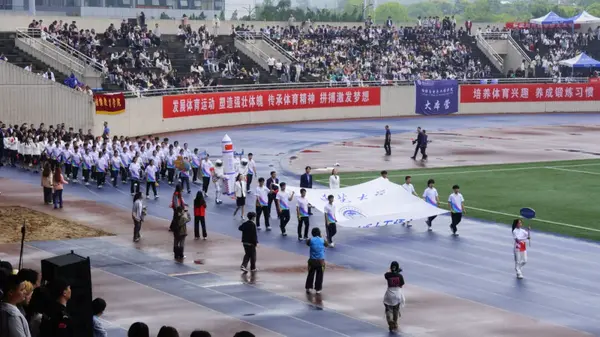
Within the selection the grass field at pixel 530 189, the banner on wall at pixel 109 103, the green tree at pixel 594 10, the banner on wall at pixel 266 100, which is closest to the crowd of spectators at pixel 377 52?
the banner on wall at pixel 266 100

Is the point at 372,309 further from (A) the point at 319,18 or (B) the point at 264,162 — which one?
(A) the point at 319,18

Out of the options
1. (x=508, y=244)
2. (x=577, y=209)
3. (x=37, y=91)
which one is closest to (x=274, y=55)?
(x=37, y=91)

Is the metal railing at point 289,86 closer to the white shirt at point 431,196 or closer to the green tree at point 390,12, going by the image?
the white shirt at point 431,196

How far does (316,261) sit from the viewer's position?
23047mm

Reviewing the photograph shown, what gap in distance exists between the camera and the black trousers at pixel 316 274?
75.8ft

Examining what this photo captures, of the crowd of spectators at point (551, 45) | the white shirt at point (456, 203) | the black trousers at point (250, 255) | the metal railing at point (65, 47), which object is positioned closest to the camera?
the black trousers at point (250, 255)

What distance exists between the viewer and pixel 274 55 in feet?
242

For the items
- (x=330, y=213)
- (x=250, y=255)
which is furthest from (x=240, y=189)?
(x=250, y=255)

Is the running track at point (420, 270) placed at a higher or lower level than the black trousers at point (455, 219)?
lower

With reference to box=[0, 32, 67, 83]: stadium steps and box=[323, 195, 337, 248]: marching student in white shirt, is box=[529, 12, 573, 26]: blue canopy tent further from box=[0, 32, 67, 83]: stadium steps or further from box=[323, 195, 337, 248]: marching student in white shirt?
box=[323, 195, 337, 248]: marching student in white shirt

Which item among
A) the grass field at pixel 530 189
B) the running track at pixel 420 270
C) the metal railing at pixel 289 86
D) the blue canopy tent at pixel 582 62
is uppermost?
the blue canopy tent at pixel 582 62

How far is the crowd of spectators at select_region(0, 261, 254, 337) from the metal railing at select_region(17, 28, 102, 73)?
46.4 metres

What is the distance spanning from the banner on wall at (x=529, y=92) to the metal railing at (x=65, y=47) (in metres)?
27.6


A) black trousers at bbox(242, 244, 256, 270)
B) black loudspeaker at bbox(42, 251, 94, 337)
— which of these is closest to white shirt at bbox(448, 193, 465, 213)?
black trousers at bbox(242, 244, 256, 270)
